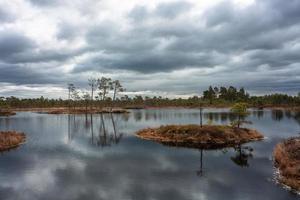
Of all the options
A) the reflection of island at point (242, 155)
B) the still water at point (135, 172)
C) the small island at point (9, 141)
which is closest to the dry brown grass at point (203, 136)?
the reflection of island at point (242, 155)

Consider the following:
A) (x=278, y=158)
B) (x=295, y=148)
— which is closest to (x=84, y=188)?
(x=278, y=158)

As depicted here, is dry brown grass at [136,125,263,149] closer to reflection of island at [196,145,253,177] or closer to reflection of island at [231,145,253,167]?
reflection of island at [196,145,253,177]

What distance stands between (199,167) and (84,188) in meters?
16.9

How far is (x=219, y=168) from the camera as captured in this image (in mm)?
44594

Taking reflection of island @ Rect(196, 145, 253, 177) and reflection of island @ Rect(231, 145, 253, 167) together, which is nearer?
reflection of island @ Rect(196, 145, 253, 177)

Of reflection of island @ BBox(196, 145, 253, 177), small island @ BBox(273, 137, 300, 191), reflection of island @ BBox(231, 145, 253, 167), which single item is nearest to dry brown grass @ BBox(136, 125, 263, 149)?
reflection of island @ BBox(196, 145, 253, 177)

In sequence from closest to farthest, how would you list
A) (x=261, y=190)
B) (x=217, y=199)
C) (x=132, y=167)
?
(x=217, y=199) < (x=261, y=190) < (x=132, y=167)

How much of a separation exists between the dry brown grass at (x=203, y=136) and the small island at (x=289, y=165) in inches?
625

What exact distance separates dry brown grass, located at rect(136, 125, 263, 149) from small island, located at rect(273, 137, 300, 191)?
15884 millimetres

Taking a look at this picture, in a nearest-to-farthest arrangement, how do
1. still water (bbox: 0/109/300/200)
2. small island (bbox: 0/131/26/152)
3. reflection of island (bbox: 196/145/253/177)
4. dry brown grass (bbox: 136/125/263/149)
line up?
still water (bbox: 0/109/300/200) < reflection of island (bbox: 196/145/253/177) < small island (bbox: 0/131/26/152) < dry brown grass (bbox: 136/125/263/149)

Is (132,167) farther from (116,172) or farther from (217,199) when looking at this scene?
(217,199)

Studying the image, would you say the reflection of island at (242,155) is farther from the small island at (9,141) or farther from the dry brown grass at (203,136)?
the small island at (9,141)

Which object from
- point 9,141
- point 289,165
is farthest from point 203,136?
point 9,141

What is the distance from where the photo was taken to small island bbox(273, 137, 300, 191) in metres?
34.5
